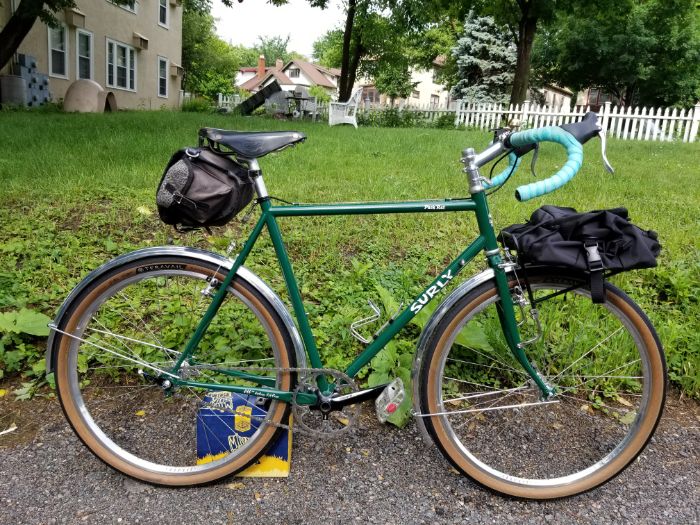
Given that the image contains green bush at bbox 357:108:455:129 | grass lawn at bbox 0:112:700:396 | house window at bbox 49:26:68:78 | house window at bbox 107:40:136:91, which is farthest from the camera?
house window at bbox 107:40:136:91

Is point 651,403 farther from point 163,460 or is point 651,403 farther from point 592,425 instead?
point 163,460

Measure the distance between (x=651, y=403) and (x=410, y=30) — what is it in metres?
24.3

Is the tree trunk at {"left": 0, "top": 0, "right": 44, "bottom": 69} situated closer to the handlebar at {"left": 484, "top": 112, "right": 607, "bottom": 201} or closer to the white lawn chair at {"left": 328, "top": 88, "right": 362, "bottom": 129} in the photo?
the white lawn chair at {"left": 328, "top": 88, "right": 362, "bottom": 129}

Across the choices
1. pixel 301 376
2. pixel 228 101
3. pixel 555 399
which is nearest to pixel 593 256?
pixel 555 399

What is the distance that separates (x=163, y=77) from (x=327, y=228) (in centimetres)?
2331

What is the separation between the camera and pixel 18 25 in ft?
35.7

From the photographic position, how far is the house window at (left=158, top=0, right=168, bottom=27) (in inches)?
919

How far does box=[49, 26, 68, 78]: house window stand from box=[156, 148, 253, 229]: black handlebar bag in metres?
18.4

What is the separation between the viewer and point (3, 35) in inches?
431

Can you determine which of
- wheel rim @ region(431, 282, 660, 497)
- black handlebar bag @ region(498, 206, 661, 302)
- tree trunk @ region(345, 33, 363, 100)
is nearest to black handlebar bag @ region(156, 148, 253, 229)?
wheel rim @ region(431, 282, 660, 497)

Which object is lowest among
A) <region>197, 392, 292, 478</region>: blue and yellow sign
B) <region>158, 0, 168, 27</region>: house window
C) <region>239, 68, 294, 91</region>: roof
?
<region>197, 392, 292, 478</region>: blue and yellow sign

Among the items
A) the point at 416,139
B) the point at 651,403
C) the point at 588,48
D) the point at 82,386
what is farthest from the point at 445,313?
the point at 588,48

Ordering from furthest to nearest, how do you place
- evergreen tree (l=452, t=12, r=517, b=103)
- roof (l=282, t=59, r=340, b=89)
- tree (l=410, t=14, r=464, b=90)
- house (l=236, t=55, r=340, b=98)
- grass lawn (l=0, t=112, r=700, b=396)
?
roof (l=282, t=59, r=340, b=89) → house (l=236, t=55, r=340, b=98) → tree (l=410, t=14, r=464, b=90) → evergreen tree (l=452, t=12, r=517, b=103) → grass lawn (l=0, t=112, r=700, b=396)

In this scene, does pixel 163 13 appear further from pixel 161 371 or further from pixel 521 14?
pixel 161 371
